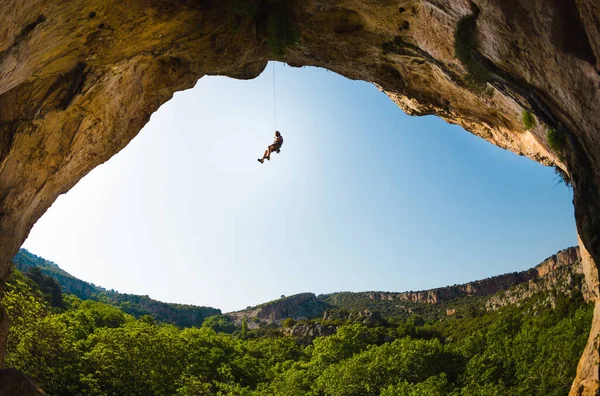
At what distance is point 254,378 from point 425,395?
1329cm

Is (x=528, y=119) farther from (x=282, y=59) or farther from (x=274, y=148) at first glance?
(x=274, y=148)

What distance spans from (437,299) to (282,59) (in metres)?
109

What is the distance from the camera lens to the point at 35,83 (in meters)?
10.8

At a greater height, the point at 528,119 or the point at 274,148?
the point at 274,148

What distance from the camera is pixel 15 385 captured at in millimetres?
8656

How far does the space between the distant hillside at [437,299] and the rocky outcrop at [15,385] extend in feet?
178

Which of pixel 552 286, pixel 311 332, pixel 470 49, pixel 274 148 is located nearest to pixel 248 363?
pixel 274 148

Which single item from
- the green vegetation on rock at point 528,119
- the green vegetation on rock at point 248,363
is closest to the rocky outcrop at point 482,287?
the green vegetation on rock at point 248,363

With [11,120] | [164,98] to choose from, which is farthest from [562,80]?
[11,120]

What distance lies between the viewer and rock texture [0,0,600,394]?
8.73m

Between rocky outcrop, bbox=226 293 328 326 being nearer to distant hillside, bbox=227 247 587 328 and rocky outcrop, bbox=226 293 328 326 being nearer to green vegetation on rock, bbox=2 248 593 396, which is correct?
distant hillside, bbox=227 247 587 328

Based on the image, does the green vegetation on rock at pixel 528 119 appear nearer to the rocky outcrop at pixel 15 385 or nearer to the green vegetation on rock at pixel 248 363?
the rocky outcrop at pixel 15 385

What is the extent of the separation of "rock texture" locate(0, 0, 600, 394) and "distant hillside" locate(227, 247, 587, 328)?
150 feet

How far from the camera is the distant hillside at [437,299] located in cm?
6756
